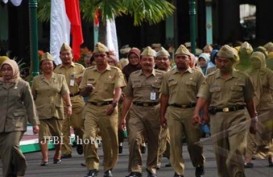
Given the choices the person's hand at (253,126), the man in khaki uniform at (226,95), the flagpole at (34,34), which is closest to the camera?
the person's hand at (253,126)

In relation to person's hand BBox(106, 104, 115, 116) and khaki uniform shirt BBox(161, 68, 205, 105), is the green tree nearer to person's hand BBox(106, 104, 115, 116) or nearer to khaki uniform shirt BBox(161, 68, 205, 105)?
person's hand BBox(106, 104, 115, 116)

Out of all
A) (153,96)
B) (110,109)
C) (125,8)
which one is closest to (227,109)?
(153,96)

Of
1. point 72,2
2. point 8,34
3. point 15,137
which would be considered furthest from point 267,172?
point 8,34

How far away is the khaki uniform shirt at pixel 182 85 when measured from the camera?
1478 cm

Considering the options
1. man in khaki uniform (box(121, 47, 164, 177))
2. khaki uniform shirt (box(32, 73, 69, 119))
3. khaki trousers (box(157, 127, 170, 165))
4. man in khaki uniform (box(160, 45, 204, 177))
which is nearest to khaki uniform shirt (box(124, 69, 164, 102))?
man in khaki uniform (box(121, 47, 164, 177))

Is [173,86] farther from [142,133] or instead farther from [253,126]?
[253,126]

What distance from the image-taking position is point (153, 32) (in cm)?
3966

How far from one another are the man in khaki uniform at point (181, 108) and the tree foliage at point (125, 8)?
7913 millimetres

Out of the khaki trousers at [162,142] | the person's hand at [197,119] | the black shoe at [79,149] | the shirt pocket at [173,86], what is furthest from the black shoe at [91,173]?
the black shoe at [79,149]

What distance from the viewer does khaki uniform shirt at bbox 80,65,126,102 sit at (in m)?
15.4

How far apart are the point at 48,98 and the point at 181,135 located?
11.4 feet

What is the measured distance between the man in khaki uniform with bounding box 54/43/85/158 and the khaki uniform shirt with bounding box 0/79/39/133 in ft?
12.9

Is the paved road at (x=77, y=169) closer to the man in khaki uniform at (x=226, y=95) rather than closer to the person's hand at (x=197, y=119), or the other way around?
the person's hand at (x=197, y=119)

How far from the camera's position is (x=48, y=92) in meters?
17.5
